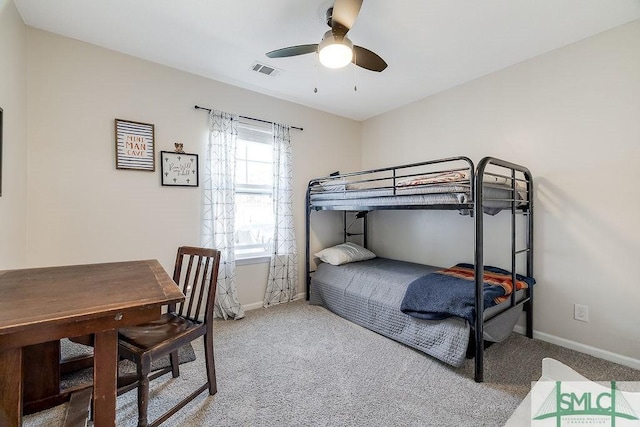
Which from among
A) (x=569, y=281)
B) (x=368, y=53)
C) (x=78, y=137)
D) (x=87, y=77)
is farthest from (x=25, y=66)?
(x=569, y=281)

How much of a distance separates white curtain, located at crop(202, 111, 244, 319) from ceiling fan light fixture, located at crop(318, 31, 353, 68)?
4.75 ft

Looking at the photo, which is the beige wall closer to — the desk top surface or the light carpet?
the desk top surface

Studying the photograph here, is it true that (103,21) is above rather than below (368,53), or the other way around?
above

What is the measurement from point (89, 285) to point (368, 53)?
79.6 inches

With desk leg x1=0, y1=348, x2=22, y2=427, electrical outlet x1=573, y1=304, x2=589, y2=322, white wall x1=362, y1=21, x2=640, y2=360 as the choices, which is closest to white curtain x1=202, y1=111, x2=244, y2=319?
desk leg x1=0, y1=348, x2=22, y2=427

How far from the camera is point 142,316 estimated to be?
1.03 m

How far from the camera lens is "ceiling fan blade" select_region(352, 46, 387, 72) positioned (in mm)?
1824

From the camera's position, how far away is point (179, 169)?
8.44ft

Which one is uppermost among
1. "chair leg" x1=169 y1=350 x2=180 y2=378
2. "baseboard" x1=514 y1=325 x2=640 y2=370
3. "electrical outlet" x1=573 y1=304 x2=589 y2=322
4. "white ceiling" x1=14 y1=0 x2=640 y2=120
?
"white ceiling" x1=14 y1=0 x2=640 y2=120

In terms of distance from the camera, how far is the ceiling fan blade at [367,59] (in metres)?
1.82

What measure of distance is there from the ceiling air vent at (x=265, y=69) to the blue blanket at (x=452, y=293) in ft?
7.45

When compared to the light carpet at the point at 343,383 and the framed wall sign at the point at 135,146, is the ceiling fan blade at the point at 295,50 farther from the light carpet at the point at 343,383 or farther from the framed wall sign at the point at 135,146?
the light carpet at the point at 343,383

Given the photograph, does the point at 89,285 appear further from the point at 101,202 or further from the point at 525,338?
the point at 525,338

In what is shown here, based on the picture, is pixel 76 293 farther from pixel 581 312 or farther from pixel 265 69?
pixel 581 312
